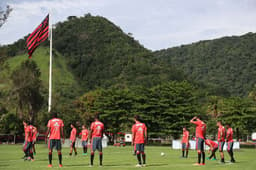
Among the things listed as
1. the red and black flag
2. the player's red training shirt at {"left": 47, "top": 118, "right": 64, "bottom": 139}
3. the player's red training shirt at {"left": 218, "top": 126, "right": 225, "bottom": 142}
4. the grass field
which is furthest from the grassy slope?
the player's red training shirt at {"left": 47, "top": 118, "right": 64, "bottom": 139}

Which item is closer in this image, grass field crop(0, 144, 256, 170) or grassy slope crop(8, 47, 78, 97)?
grass field crop(0, 144, 256, 170)

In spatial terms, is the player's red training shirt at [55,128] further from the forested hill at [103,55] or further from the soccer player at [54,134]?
the forested hill at [103,55]

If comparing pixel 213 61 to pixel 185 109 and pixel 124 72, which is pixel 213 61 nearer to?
A: pixel 124 72

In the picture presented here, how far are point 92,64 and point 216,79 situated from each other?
A: 48866mm

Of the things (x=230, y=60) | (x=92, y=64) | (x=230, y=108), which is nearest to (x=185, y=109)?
(x=230, y=108)

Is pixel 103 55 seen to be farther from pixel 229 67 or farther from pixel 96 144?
pixel 96 144

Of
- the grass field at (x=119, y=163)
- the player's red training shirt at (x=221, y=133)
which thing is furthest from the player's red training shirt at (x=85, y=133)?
the player's red training shirt at (x=221, y=133)

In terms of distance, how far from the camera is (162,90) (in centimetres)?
7462

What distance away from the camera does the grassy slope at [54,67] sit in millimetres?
129000

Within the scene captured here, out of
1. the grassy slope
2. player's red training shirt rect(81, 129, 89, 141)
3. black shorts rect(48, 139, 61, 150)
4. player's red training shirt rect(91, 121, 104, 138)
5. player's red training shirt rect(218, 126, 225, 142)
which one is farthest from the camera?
the grassy slope

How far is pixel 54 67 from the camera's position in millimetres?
143000

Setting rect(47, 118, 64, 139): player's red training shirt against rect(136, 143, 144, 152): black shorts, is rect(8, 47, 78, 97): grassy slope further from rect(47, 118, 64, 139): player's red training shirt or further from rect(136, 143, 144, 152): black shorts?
rect(136, 143, 144, 152): black shorts

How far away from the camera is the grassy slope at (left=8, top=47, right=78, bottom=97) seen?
12900 centimetres

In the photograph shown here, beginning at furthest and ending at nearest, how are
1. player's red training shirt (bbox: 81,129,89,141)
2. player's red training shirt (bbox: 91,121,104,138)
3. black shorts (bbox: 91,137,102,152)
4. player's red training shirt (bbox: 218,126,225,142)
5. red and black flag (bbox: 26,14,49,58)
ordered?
red and black flag (bbox: 26,14,49,58) → player's red training shirt (bbox: 81,129,89,141) → player's red training shirt (bbox: 218,126,225,142) → player's red training shirt (bbox: 91,121,104,138) → black shorts (bbox: 91,137,102,152)
